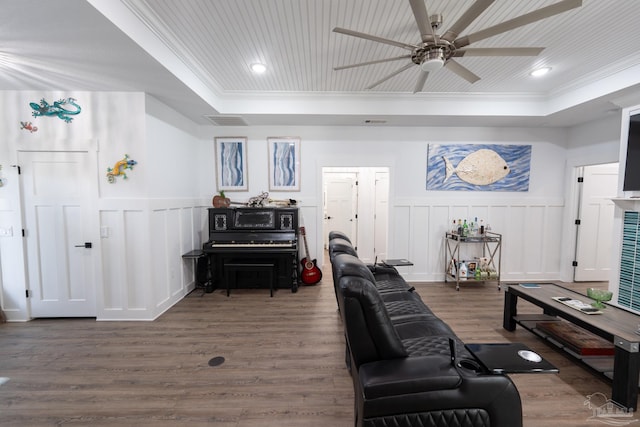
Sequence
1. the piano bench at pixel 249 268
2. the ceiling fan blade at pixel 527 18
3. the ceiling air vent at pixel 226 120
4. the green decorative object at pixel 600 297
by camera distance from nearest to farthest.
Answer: the ceiling fan blade at pixel 527 18 → the green decorative object at pixel 600 297 → the piano bench at pixel 249 268 → the ceiling air vent at pixel 226 120

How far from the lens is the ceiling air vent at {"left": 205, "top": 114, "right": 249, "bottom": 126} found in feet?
12.5

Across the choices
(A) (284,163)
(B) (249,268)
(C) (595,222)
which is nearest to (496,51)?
(A) (284,163)

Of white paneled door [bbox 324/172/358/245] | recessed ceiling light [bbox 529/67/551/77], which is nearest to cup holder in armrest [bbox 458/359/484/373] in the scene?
recessed ceiling light [bbox 529/67/551/77]

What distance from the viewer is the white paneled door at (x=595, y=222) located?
13.9ft

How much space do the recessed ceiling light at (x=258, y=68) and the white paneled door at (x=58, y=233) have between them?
2.20m

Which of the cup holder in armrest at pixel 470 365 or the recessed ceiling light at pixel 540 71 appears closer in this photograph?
the cup holder in armrest at pixel 470 365

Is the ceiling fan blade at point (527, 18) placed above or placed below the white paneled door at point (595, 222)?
above

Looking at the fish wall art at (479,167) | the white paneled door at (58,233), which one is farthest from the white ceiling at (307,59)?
the white paneled door at (58,233)

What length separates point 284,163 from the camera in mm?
4363

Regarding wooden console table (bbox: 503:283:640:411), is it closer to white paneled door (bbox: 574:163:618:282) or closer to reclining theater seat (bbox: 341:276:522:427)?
reclining theater seat (bbox: 341:276:522:427)

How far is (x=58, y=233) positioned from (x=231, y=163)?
235 centimetres

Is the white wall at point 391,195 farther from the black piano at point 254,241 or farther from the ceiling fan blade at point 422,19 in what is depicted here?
the ceiling fan blade at point 422,19

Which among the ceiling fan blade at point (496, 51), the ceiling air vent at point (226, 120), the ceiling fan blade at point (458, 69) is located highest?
the ceiling air vent at point (226, 120)

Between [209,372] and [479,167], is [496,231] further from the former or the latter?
[209,372]
